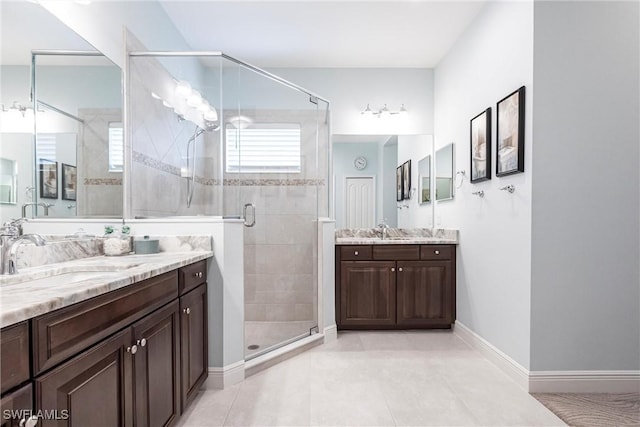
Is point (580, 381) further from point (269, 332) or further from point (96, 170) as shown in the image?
point (96, 170)

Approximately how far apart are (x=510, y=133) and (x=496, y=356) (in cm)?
157

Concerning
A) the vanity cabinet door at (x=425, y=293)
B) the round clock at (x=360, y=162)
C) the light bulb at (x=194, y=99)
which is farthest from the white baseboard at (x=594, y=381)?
the light bulb at (x=194, y=99)

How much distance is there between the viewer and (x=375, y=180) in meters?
3.79

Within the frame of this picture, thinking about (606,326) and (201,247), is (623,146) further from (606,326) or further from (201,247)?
(201,247)

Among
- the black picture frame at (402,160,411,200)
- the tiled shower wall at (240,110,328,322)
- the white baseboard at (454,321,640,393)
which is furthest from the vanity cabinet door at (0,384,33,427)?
the black picture frame at (402,160,411,200)

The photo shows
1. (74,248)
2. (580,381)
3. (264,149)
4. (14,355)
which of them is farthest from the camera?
(264,149)

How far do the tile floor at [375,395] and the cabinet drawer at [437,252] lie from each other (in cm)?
88

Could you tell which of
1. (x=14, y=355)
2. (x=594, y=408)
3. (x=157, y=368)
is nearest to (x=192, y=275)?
(x=157, y=368)

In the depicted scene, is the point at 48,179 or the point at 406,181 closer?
the point at 48,179

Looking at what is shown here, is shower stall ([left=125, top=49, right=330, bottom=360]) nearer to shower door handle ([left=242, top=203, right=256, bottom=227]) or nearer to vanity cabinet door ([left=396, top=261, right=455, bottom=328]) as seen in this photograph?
shower door handle ([left=242, top=203, right=256, bottom=227])

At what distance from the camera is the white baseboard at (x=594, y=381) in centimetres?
215

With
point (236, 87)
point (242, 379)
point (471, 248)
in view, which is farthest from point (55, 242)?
point (471, 248)

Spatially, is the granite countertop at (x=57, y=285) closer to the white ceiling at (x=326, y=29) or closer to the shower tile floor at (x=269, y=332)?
the shower tile floor at (x=269, y=332)

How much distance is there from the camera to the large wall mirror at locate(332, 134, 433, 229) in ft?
12.3
